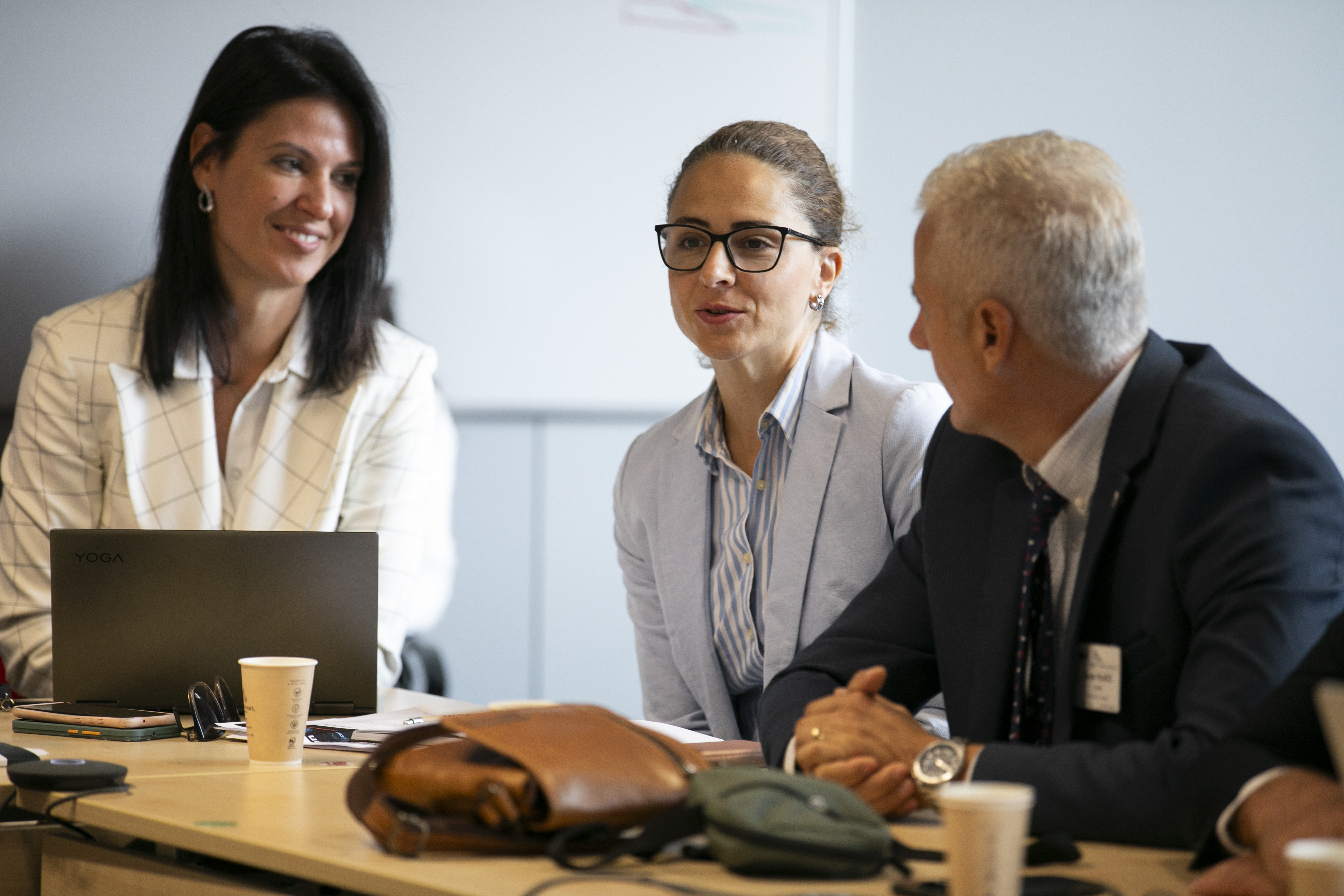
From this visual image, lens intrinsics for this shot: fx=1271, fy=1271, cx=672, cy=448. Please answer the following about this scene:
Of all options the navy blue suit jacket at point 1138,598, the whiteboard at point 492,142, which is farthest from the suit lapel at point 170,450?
the navy blue suit jacket at point 1138,598

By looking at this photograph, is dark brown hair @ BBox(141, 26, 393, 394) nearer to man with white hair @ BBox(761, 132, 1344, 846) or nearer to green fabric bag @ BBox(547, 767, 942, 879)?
man with white hair @ BBox(761, 132, 1344, 846)

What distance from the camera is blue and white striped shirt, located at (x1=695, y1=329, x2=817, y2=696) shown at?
2148 millimetres

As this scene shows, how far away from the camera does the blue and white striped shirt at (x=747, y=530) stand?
2.15 m

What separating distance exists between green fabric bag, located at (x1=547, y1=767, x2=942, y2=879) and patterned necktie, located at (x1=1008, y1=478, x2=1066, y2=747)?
0.39 m

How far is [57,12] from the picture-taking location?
2.72 meters

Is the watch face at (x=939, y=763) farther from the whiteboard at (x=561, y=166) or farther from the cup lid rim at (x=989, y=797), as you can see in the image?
the whiteboard at (x=561, y=166)

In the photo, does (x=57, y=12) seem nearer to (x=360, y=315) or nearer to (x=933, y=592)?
(x=360, y=315)

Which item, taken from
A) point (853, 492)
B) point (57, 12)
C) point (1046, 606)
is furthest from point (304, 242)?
point (1046, 606)

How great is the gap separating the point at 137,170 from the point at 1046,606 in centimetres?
228

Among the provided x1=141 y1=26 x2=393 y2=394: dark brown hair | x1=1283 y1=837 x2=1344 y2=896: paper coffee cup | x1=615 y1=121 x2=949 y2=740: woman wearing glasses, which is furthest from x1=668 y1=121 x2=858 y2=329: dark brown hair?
x1=1283 y1=837 x2=1344 y2=896: paper coffee cup

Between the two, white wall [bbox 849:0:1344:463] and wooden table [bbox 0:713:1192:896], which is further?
white wall [bbox 849:0:1344:463]

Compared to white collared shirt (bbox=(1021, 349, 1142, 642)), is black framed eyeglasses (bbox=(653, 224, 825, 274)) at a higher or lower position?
higher

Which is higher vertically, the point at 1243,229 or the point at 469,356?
the point at 1243,229

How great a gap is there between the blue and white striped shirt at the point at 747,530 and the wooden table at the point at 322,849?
77 cm
